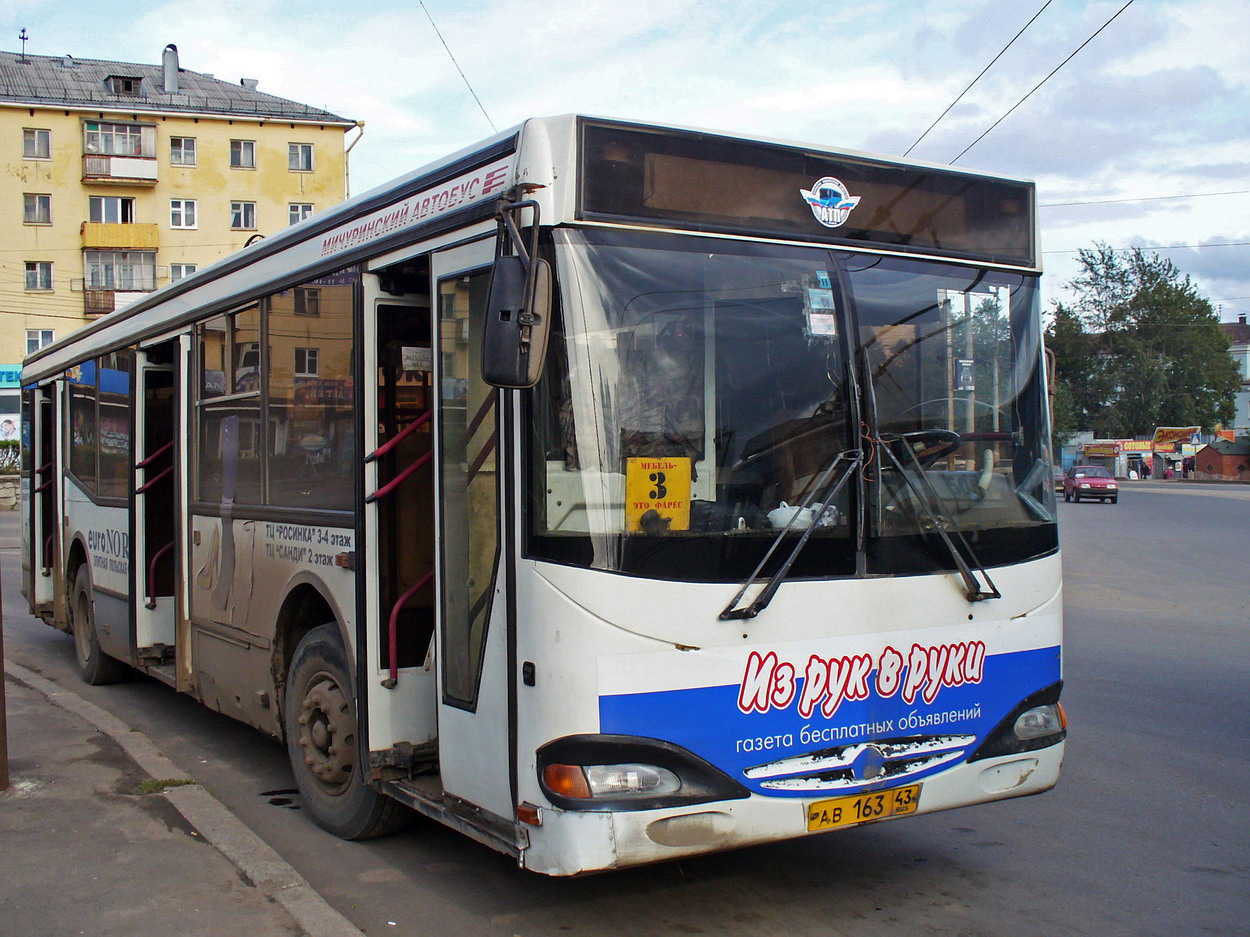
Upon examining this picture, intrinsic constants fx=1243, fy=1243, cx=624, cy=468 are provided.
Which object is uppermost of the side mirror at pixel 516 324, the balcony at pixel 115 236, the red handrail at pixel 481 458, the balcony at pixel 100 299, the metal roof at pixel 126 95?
the metal roof at pixel 126 95

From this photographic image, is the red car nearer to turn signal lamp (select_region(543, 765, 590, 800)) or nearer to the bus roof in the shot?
the bus roof

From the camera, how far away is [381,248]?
216 inches

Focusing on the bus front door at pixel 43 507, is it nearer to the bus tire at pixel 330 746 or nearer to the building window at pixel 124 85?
the bus tire at pixel 330 746

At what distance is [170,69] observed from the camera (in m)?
59.0

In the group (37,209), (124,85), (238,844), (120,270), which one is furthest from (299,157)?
(238,844)

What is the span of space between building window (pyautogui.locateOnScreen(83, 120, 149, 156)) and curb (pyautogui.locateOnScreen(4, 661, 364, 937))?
53.5 meters

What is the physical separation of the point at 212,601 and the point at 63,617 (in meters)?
4.77

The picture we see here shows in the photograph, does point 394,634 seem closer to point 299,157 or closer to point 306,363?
point 306,363

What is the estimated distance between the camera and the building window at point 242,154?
57.4 meters

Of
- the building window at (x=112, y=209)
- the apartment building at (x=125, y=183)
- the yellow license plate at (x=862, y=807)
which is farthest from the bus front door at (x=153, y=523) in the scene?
the building window at (x=112, y=209)

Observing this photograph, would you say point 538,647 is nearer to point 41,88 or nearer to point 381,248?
point 381,248

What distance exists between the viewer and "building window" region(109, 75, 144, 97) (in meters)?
57.7

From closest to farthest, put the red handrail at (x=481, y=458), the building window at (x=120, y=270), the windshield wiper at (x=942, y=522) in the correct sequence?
1. the red handrail at (x=481, y=458)
2. the windshield wiper at (x=942, y=522)
3. the building window at (x=120, y=270)

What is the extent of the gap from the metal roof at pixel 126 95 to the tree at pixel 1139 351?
64.8m
